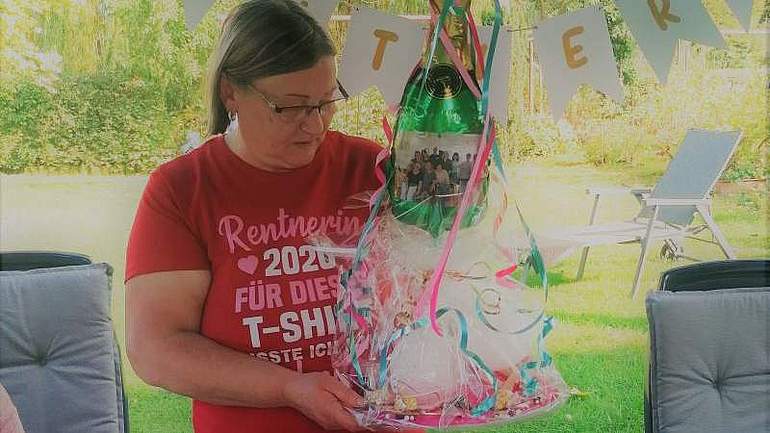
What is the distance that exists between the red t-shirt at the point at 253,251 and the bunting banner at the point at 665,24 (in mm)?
457

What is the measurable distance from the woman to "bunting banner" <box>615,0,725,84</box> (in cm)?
42

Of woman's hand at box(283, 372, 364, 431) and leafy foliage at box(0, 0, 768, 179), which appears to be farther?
leafy foliage at box(0, 0, 768, 179)

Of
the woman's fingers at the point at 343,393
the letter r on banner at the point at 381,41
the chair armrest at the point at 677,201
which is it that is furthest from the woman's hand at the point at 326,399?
the chair armrest at the point at 677,201

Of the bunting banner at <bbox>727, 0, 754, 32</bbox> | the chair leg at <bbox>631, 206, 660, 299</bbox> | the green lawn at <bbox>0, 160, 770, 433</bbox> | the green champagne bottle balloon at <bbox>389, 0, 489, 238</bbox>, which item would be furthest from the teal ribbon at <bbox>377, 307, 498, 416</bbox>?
the chair leg at <bbox>631, 206, 660, 299</bbox>

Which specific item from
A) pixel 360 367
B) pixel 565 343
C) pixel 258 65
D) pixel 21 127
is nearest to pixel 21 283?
pixel 258 65

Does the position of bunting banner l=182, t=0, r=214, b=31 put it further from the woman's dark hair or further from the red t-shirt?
the red t-shirt

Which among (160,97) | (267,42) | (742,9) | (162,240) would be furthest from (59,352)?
(160,97)

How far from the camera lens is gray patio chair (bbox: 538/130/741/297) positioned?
3134mm

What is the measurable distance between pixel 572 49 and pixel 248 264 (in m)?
0.54

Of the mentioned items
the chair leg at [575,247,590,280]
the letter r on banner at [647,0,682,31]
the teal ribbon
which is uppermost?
the letter r on banner at [647,0,682,31]

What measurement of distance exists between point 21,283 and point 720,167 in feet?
7.84

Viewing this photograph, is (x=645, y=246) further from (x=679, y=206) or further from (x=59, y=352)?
(x=59, y=352)

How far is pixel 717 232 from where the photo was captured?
10.5 ft

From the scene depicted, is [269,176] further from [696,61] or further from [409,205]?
[696,61]
